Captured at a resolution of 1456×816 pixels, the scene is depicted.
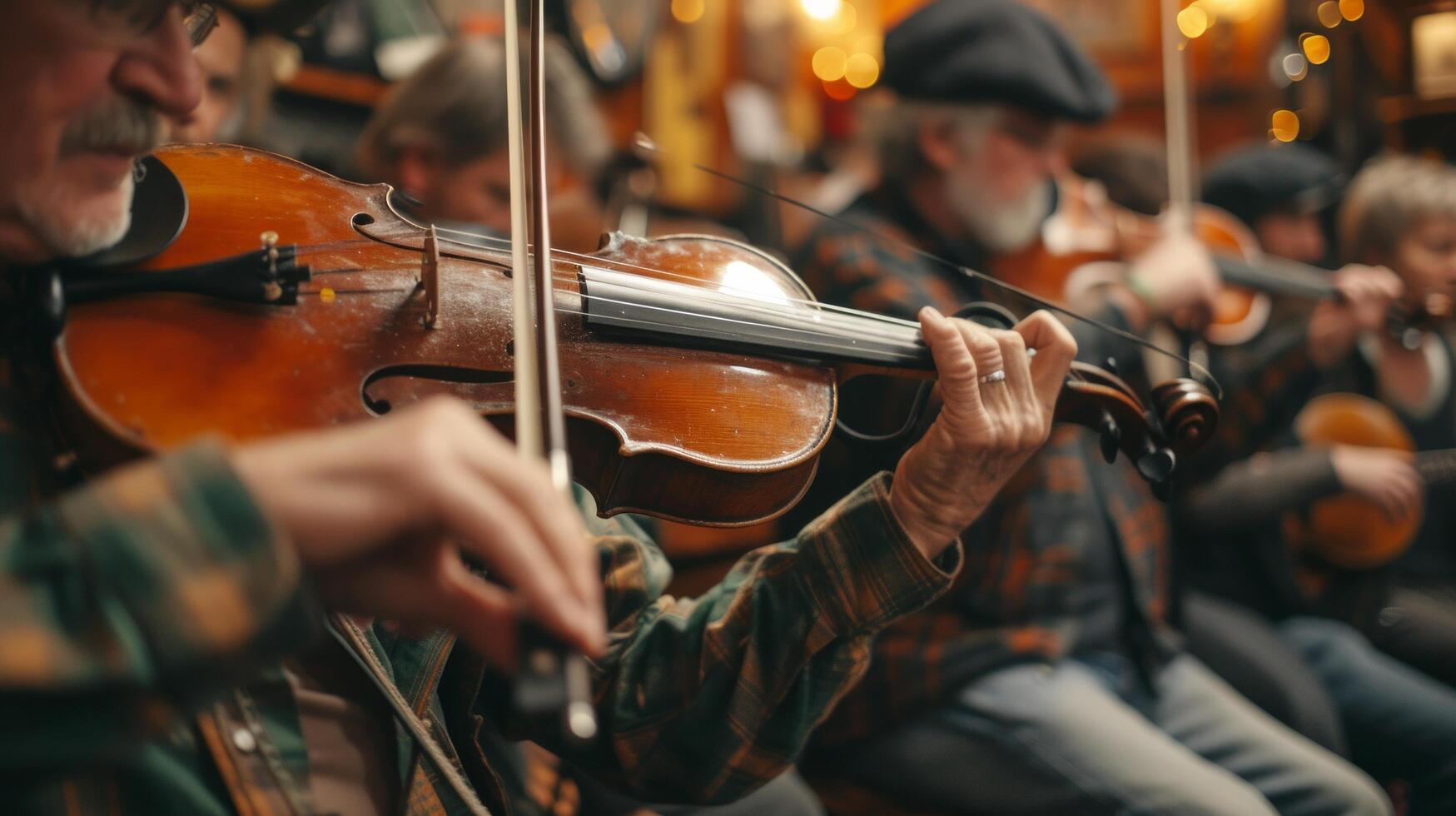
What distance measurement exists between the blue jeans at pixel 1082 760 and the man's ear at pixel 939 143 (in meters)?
0.77

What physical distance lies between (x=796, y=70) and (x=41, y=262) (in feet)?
12.3

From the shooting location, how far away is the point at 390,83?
2281 millimetres

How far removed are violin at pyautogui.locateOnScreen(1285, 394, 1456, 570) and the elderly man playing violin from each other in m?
1.27

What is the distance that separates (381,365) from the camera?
0.62m

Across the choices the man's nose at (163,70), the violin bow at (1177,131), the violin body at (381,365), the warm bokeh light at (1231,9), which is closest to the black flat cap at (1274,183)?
the violin bow at (1177,131)

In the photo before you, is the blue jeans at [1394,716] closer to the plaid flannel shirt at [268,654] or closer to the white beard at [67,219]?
the plaid flannel shirt at [268,654]

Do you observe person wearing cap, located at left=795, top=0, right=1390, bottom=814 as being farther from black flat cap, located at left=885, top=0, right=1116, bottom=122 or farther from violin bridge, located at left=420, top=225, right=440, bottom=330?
violin bridge, located at left=420, top=225, right=440, bottom=330

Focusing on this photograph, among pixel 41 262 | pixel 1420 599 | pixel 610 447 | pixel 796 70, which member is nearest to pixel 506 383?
pixel 610 447

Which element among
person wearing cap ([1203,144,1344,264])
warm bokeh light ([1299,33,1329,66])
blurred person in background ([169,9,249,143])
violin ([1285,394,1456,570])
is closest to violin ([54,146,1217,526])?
blurred person in background ([169,9,249,143])

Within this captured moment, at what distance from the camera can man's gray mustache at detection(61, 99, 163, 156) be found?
1.81 feet

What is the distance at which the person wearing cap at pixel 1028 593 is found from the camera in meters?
1.16

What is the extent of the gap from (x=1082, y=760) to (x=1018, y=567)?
0.25m

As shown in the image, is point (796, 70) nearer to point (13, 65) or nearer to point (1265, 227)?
point (1265, 227)

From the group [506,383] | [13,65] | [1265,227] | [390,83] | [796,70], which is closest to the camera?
[13,65]
